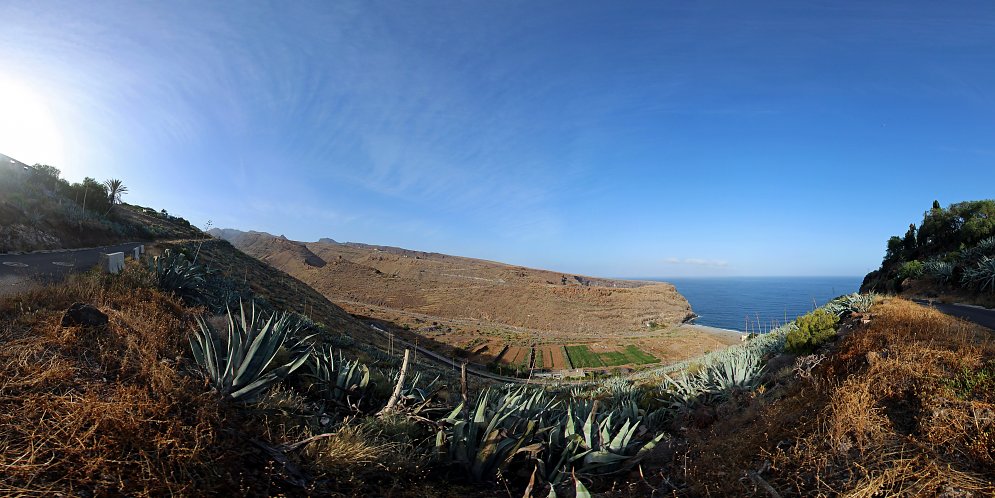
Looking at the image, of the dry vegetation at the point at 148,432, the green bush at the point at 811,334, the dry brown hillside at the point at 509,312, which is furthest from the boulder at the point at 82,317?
the dry brown hillside at the point at 509,312

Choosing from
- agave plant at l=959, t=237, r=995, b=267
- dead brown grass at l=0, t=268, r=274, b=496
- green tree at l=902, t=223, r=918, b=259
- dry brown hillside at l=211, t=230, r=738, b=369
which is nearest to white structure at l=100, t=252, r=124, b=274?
dead brown grass at l=0, t=268, r=274, b=496

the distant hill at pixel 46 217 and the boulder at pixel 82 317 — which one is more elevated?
the distant hill at pixel 46 217

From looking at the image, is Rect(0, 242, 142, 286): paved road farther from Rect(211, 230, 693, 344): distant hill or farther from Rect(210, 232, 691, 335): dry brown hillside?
Rect(210, 232, 691, 335): dry brown hillside

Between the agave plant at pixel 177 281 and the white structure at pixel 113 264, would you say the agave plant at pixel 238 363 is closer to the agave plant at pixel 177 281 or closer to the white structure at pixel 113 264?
the agave plant at pixel 177 281

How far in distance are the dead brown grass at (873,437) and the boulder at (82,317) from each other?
6.62 m

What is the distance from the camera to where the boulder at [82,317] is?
4340 millimetres

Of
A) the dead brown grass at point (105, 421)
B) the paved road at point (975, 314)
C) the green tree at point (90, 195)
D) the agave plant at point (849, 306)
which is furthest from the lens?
the green tree at point (90, 195)

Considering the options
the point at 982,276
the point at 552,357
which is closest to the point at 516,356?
the point at 552,357

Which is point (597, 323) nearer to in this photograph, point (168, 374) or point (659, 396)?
point (659, 396)

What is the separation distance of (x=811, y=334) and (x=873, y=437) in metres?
6.85

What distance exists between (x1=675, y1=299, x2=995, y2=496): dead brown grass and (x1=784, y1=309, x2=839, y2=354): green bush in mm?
3642

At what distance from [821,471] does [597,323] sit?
65196mm

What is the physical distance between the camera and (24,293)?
5305mm

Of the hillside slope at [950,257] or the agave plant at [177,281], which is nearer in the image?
the agave plant at [177,281]
